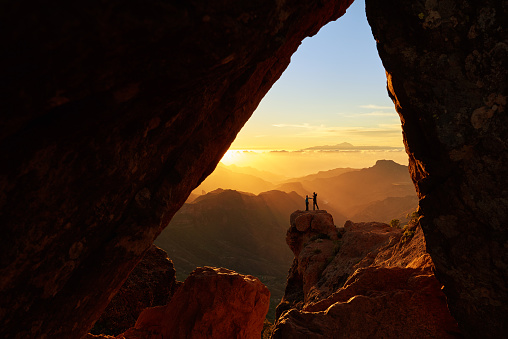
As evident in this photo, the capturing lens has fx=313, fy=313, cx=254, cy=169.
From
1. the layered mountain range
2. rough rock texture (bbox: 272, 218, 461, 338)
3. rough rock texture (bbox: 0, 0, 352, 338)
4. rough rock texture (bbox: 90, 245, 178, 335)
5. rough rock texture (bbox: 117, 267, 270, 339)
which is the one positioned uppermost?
rough rock texture (bbox: 0, 0, 352, 338)

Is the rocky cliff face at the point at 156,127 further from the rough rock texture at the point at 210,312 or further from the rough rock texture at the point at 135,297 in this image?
the rough rock texture at the point at 135,297

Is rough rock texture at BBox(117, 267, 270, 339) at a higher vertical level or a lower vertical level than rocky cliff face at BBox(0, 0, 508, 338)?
lower

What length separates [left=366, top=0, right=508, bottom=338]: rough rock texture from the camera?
851 cm

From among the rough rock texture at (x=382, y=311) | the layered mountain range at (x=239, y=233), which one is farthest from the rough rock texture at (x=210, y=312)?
the layered mountain range at (x=239, y=233)

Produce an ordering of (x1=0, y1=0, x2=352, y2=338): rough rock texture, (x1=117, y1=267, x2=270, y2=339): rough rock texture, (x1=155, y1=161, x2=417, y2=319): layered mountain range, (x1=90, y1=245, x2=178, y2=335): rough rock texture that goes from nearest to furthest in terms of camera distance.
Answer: (x1=0, y1=0, x2=352, y2=338): rough rock texture, (x1=117, y1=267, x2=270, y2=339): rough rock texture, (x1=90, y1=245, x2=178, y2=335): rough rock texture, (x1=155, y1=161, x2=417, y2=319): layered mountain range

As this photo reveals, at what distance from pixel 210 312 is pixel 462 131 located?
1255cm

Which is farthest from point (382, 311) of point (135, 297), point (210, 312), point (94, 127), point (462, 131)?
point (135, 297)

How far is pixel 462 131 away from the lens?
8.76m

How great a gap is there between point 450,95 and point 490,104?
3.28 feet

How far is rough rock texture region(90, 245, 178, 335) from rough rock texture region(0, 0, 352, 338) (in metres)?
14.2

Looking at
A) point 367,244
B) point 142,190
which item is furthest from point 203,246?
point 142,190

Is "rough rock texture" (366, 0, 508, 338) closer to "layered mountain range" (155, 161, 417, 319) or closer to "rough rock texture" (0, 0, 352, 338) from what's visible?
"rough rock texture" (0, 0, 352, 338)

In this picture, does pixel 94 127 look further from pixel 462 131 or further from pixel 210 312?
pixel 210 312

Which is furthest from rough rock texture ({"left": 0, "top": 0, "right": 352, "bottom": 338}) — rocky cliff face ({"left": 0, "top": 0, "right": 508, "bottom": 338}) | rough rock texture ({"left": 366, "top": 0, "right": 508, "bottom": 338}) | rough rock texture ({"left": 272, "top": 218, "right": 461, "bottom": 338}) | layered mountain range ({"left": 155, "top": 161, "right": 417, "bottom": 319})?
layered mountain range ({"left": 155, "top": 161, "right": 417, "bottom": 319})
